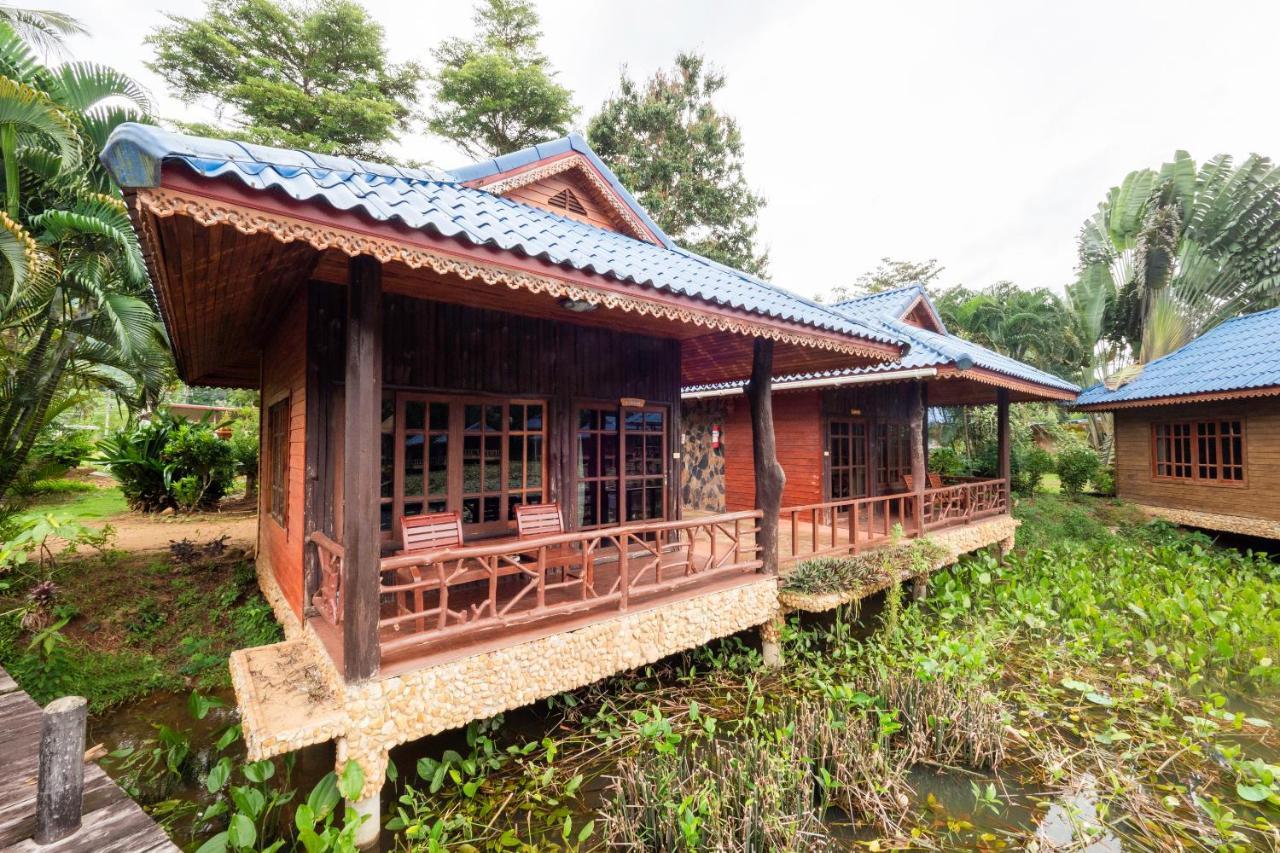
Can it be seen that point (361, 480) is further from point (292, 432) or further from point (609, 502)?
point (609, 502)

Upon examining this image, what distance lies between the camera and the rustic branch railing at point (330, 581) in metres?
3.60

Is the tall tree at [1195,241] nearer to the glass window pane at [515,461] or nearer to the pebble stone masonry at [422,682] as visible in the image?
the pebble stone masonry at [422,682]

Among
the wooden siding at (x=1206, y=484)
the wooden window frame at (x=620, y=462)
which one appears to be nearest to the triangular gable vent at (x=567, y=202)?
the wooden window frame at (x=620, y=462)

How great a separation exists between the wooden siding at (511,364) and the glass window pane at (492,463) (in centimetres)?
47

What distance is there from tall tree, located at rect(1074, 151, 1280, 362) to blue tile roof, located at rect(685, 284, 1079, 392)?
7480 mm

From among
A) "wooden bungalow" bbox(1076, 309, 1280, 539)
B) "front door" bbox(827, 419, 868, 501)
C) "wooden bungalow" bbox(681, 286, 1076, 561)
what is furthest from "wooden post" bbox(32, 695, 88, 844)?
"wooden bungalow" bbox(1076, 309, 1280, 539)

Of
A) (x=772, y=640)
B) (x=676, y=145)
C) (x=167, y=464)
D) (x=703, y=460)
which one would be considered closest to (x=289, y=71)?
(x=676, y=145)

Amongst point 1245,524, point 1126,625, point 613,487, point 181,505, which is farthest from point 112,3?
point 1245,524

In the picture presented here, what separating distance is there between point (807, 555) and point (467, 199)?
517cm

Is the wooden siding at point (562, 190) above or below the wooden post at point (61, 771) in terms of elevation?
above

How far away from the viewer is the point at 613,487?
245 inches

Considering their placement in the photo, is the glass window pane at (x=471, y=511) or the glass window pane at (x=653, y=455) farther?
the glass window pane at (x=653, y=455)

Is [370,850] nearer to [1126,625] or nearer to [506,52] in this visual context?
[1126,625]

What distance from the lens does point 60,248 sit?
7262mm
